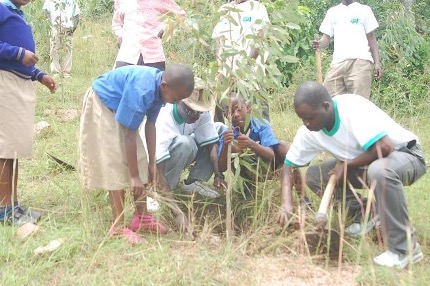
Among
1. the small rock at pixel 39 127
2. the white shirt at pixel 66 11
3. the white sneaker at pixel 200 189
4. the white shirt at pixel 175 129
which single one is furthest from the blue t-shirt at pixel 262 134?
the white shirt at pixel 66 11

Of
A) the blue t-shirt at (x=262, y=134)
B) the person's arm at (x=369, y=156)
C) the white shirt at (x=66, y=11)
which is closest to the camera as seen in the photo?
the person's arm at (x=369, y=156)

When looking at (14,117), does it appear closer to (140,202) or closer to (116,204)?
(116,204)

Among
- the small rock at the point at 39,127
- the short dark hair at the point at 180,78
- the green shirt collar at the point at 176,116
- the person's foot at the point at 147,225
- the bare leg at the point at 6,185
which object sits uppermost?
the short dark hair at the point at 180,78

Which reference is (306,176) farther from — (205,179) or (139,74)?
(139,74)

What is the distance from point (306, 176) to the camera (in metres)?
3.18

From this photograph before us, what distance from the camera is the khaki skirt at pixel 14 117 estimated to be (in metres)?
3.04

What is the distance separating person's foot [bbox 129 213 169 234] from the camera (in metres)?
2.86

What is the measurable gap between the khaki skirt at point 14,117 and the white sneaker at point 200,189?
95 centimetres

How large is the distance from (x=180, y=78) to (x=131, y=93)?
0.25m

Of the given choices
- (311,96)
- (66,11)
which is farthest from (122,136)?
(66,11)

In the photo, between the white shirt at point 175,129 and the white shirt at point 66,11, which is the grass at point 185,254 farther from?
the white shirt at point 66,11

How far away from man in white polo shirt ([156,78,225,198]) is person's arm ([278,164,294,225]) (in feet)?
1.63

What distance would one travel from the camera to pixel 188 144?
128 inches

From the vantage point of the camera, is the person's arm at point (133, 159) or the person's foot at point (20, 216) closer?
the person's arm at point (133, 159)
